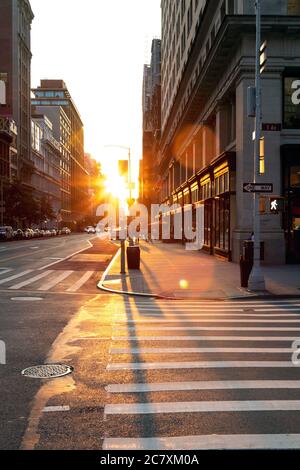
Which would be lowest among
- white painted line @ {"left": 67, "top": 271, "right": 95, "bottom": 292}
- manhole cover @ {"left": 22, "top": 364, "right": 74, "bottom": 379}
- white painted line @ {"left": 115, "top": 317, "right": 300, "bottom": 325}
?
white painted line @ {"left": 67, "top": 271, "right": 95, "bottom": 292}

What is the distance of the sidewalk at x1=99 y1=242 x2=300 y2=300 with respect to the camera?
674 inches

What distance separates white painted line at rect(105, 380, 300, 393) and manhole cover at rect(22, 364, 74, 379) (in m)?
0.97

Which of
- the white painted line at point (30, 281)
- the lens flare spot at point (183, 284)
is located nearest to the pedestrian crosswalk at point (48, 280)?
the white painted line at point (30, 281)

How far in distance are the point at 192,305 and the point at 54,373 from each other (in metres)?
Answer: 7.70

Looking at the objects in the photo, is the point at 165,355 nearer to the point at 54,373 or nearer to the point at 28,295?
the point at 54,373

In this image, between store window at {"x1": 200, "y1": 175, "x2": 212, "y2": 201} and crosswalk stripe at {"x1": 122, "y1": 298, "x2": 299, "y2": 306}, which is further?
store window at {"x1": 200, "y1": 175, "x2": 212, "y2": 201}

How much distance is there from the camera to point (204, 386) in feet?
22.5

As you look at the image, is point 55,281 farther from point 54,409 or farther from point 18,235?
point 18,235

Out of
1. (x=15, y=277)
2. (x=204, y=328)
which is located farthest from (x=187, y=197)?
(x=204, y=328)

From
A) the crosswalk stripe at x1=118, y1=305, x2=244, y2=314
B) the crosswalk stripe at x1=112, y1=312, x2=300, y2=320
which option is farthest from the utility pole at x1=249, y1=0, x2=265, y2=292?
the crosswalk stripe at x1=112, y1=312, x2=300, y2=320

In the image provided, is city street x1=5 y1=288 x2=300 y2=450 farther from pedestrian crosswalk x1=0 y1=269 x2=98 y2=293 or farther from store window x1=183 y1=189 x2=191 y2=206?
store window x1=183 y1=189 x2=191 y2=206

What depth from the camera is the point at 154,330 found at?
35.1 ft

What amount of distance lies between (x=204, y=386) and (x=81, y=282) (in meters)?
14.5

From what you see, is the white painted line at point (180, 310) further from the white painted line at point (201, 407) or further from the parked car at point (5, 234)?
A: the parked car at point (5, 234)
